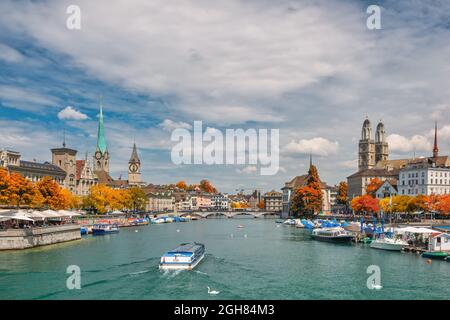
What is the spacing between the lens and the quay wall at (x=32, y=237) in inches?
2152

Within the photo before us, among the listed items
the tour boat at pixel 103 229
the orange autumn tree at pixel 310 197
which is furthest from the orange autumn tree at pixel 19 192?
the orange autumn tree at pixel 310 197

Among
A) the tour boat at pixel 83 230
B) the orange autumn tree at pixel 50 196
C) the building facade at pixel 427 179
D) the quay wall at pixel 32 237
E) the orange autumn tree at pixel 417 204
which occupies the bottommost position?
the tour boat at pixel 83 230

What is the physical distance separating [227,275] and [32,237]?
93.4 ft

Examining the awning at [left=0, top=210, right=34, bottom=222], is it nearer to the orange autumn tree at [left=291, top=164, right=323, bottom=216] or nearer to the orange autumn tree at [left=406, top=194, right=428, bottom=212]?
the orange autumn tree at [left=406, top=194, right=428, bottom=212]

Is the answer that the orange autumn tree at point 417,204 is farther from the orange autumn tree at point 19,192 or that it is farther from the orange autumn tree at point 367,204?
the orange autumn tree at point 19,192

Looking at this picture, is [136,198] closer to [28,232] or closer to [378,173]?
[378,173]

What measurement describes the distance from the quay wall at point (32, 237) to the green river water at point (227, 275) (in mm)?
1801

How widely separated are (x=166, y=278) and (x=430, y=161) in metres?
111

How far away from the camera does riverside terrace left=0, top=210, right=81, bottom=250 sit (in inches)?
2163

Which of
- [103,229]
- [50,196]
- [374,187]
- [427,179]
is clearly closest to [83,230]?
[103,229]

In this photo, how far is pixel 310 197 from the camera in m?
145

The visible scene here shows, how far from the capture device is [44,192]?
8644 centimetres
